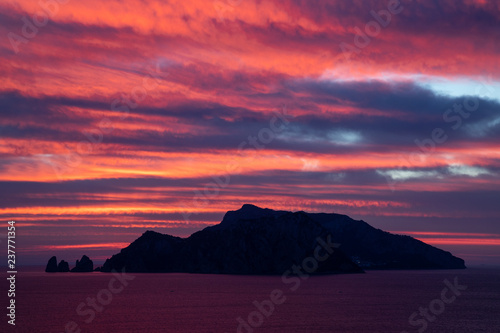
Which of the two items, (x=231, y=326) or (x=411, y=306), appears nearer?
(x=231, y=326)

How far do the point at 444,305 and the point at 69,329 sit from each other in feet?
401

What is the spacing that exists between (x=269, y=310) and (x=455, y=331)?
5205 centimetres

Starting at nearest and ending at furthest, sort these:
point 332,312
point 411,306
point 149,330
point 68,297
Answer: point 149,330 < point 332,312 < point 411,306 < point 68,297

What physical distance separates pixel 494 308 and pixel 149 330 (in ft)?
375

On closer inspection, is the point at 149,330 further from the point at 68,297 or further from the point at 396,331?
the point at 68,297

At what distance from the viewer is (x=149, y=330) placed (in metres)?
117

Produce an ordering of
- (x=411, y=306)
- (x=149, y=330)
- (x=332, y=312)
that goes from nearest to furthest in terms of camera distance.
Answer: (x=149, y=330) < (x=332, y=312) < (x=411, y=306)

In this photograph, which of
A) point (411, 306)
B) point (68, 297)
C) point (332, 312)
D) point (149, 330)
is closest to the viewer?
point (149, 330)

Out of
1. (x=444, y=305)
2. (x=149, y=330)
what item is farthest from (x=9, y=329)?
(x=444, y=305)

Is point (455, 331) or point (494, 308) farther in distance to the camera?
point (494, 308)

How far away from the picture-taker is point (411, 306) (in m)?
169

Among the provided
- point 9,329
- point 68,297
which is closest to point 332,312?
point 9,329

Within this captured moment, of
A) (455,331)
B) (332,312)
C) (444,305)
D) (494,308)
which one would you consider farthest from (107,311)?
(494,308)

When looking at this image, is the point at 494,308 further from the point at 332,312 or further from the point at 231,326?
the point at 231,326
